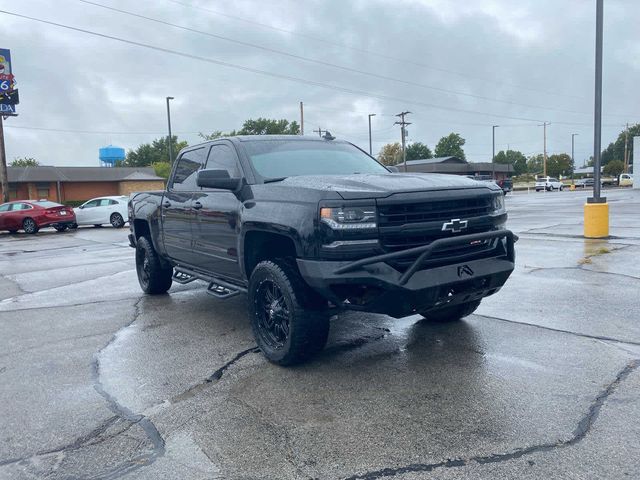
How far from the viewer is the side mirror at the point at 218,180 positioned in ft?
15.9

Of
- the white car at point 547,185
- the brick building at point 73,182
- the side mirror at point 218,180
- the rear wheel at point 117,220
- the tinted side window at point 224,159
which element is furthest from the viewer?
the white car at point 547,185

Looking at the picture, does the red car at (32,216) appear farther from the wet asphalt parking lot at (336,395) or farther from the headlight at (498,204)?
the headlight at (498,204)

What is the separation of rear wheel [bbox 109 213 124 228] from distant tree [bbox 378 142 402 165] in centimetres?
7765

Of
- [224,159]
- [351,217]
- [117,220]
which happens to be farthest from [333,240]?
[117,220]

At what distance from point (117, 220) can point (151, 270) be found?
18890 mm

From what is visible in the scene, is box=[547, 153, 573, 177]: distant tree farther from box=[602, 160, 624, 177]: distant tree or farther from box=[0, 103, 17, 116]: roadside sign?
box=[0, 103, 17, 116]: roadside sign

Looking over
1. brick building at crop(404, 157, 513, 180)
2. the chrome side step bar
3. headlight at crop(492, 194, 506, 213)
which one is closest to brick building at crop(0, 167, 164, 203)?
brick building at crop(404, 157, 513, 180)

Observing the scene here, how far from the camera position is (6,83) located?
29312 millimetres

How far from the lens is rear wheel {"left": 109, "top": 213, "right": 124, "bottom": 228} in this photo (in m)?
25.3

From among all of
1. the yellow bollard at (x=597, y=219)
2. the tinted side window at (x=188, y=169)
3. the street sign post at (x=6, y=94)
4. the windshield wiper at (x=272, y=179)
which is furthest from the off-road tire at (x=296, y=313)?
the street sign post at (x=6, y=94)

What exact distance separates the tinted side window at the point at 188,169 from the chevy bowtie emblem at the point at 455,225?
3.05m

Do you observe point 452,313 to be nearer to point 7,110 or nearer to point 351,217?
point 351,217

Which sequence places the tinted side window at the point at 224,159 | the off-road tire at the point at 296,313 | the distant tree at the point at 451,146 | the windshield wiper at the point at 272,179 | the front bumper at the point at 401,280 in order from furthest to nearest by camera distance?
the distant tree at the point at 451,146 → the tinted side window at the point at 224,159 → the windshield wiper at the point at 272,179 → the off-road tire at the point at 296,313 → the front bumper at the point at 401,280

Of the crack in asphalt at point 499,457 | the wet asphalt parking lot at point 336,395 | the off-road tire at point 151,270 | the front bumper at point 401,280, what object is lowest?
the crack in asphalt at point 499,457
